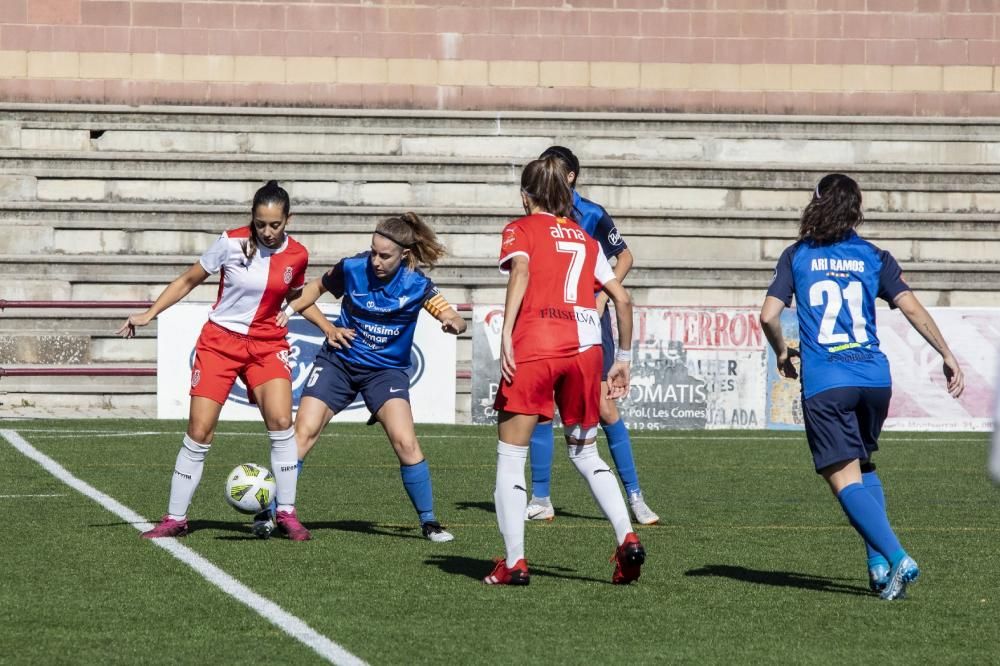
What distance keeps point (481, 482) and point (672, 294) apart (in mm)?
9166

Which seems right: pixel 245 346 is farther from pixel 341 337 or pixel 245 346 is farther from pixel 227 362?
pixel 341 337

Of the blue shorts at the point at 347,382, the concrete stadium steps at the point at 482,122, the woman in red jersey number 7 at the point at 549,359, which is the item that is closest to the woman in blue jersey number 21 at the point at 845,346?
the woman in red jersey number 7 at the point at 549,359

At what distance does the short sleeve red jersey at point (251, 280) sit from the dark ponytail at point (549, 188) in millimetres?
1816

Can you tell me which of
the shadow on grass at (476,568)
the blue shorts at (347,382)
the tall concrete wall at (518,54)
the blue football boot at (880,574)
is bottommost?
the shadow on grass at (476,568)

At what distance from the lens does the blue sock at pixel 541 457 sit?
351 inches

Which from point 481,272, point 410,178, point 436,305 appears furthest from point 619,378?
point 410,178

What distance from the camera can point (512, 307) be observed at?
20.6 feet

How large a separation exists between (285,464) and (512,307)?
2.24 metres

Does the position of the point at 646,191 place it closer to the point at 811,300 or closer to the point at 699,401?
the point at 699,401

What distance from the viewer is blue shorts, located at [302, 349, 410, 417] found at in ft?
27.0

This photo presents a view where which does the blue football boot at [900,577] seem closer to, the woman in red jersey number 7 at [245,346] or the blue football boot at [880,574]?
the blue football boot at [880,574]

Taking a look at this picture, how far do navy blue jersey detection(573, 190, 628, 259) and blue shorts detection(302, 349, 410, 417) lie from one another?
1.46 m

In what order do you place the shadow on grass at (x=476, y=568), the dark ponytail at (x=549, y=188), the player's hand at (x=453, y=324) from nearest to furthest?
the dark ponytail at (x=549, y=188)
the shadow on grass at (x=476, y=568)
the player's hand at (x=453, y=324)

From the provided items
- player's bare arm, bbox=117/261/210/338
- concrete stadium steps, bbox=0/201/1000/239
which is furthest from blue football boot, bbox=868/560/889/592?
concrete stadium steps, bbox=0/201/1000/239
